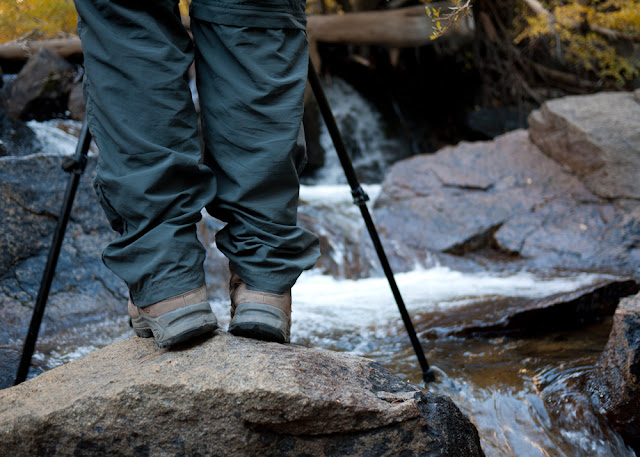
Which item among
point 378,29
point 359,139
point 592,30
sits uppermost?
point 378,29

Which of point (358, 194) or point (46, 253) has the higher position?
point (358, 194)

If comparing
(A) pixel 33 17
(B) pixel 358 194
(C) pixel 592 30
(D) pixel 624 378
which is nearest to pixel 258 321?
(B) pixel 358 194

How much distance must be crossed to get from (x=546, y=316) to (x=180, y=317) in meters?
1.87

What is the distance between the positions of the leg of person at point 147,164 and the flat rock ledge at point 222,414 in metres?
0.13

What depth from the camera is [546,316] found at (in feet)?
7.99

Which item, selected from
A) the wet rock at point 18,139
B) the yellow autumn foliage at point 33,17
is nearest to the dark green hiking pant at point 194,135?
the wet rock at point 18,139

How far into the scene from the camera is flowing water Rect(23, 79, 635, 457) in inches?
65.5

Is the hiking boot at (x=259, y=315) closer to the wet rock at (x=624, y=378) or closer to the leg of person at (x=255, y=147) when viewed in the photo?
the leg of person at (x=255, y=147)

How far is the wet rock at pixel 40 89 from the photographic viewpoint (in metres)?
6.18

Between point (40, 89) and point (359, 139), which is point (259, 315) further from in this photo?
point (359, 139)

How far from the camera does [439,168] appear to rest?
503cm

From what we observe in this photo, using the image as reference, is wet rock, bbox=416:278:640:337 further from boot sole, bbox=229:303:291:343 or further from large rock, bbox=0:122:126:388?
large rock, bbox=0:122:126:388

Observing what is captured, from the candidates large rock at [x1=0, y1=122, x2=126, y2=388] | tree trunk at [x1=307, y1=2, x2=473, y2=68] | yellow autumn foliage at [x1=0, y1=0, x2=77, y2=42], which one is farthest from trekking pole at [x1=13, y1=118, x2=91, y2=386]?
yellow autumn foliage at [x1=0, y1=0, x2=77, y2=42]

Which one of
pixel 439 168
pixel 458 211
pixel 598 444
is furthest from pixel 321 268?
pixel 598 444
